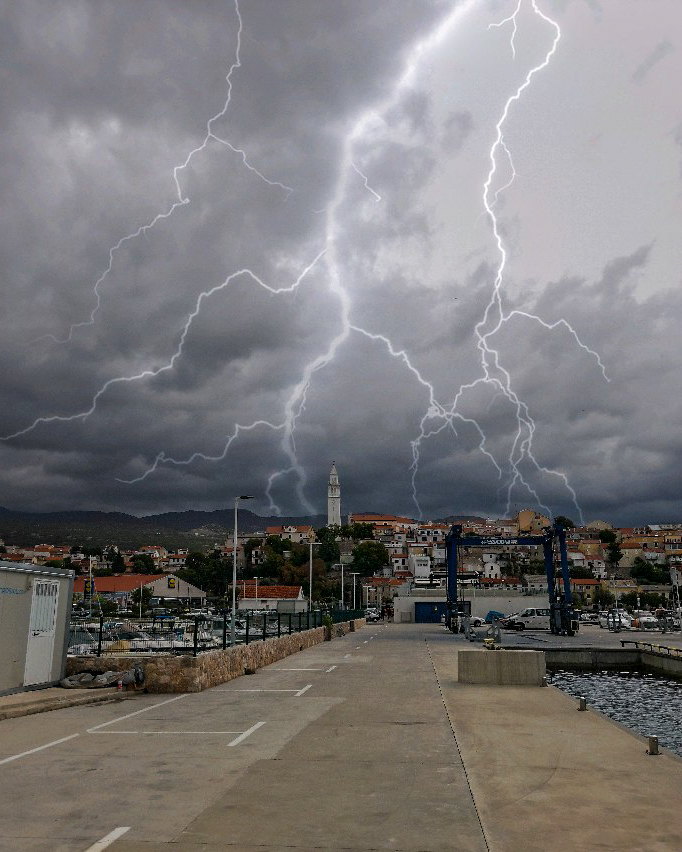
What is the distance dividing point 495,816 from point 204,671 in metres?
11.9

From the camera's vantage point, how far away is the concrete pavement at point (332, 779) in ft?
20.7

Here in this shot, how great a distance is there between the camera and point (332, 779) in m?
8.35

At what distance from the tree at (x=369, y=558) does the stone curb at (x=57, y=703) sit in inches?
6415

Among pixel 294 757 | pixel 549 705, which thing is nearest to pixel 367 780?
pixel 294 757

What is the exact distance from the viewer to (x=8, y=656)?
14766 millimetres

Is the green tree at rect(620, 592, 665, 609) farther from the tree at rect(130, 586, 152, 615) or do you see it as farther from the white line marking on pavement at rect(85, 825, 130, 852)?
the white line marking on pavement at rect(85, 825, 130, 852)

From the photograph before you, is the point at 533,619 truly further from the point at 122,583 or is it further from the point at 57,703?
the point at 122,583

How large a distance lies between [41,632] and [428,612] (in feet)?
245

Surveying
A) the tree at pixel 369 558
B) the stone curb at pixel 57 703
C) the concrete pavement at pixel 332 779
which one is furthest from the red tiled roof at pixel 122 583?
the concrete pavement at pixel 332 779

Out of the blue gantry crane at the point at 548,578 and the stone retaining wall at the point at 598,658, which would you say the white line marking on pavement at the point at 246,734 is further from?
the blue gantry crane at the point at 548,578

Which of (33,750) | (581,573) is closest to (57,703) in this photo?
(33,750)

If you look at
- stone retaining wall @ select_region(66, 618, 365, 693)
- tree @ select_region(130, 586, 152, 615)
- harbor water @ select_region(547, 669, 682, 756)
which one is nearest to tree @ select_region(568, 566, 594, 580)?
tree @ select_region(130, 586, 152, 615)

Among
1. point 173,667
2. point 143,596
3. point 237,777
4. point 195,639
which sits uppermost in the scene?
point 195,639

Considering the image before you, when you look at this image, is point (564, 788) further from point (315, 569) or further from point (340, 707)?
point (315, 569)
